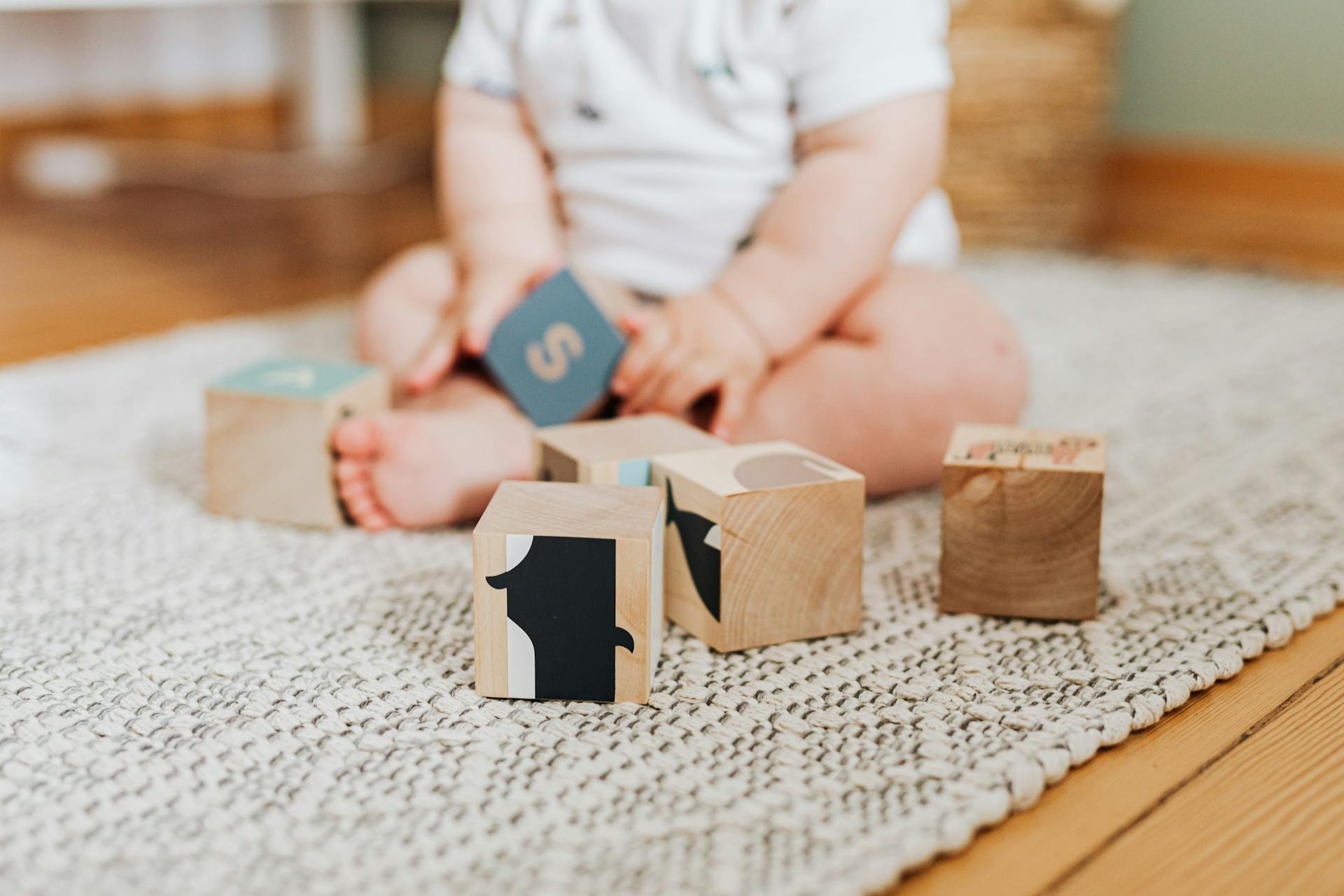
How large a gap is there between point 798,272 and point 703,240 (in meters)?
0.11

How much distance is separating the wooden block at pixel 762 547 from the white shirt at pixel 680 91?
30 cm

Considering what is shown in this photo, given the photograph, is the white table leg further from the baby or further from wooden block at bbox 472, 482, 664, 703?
wooden block at bbox 472, 482, 664, 703

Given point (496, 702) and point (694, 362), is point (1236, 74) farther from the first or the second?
point (496, 702)

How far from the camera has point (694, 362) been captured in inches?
30.5

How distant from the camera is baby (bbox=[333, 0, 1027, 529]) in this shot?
78 cm

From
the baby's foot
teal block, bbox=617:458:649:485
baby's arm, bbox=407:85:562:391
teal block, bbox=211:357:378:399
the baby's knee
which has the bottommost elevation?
the baby's foot

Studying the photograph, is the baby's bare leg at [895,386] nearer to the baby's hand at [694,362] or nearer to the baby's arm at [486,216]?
the baby's hand at [694,362]

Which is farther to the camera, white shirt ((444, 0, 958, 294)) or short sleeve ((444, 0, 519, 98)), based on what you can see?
short sleeve ((444, 0, 519, 98))

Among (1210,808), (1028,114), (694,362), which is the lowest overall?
(1210,808)

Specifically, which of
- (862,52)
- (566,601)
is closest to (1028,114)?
(862,52)

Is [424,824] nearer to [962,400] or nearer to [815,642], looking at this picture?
[815,642]

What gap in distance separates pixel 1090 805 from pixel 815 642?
0.53 ft

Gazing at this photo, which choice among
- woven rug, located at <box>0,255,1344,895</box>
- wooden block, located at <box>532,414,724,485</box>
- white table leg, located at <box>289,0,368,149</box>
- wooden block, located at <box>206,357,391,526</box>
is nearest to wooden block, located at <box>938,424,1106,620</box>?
woven rug, located at <box>0,255,1344,895</box>

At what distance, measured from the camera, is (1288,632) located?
619 millimetres
